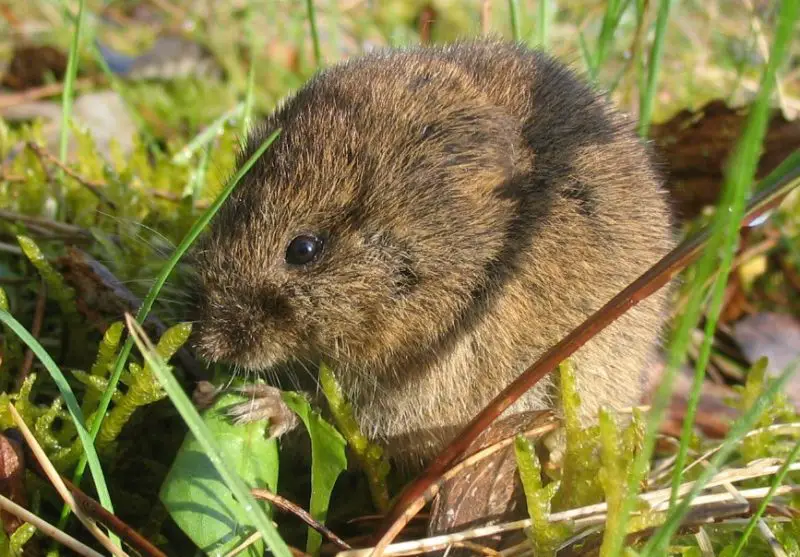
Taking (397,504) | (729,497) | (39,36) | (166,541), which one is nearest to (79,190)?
(166,541)

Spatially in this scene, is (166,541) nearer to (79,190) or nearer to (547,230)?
(547,230)

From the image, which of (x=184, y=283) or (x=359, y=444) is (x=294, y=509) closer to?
(x=359, y=444)

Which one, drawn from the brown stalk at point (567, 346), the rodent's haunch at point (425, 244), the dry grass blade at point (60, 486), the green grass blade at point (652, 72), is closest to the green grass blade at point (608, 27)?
the green grass blade at point (652, 72)

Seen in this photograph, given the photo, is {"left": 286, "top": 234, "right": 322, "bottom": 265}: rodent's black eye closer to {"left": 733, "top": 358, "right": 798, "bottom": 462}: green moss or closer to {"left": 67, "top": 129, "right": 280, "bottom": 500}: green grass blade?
{"left": 67, "top": 129, "right": 280, "bottom": 500}: green grass blade

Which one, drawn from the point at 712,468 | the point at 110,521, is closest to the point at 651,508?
the point at 712,468

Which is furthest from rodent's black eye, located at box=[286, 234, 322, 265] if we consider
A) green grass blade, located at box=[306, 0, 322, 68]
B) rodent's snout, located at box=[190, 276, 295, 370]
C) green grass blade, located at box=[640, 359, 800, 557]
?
green grass blade, located at box=[640, 359, 800, 557]

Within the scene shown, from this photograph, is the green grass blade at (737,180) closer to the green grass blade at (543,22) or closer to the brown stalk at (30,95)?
the green grass blade at (543,22)
